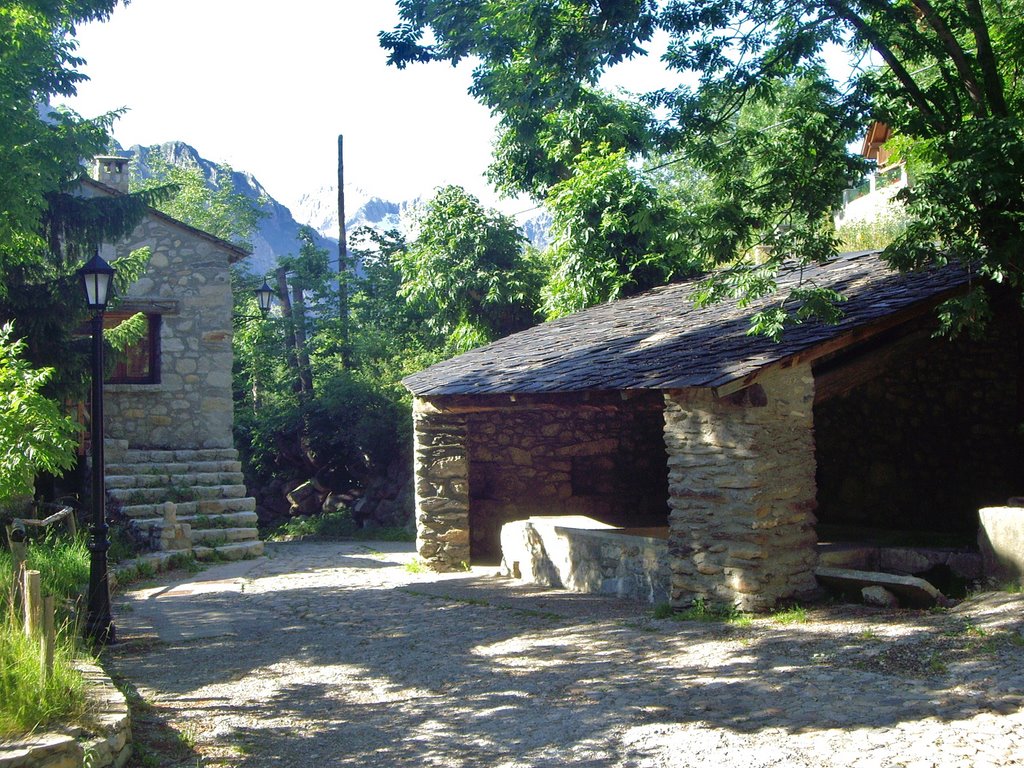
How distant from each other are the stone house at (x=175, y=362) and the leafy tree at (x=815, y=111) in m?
7.45

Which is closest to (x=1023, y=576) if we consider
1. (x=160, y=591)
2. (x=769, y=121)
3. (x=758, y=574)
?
(x=758, y=574)

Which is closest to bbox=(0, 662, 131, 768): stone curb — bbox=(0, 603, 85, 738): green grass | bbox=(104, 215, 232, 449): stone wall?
bbox=(0, 603, 85, 738): green grass

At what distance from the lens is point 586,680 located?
5.80 metres

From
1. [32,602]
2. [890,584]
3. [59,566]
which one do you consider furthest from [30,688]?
[890,584]

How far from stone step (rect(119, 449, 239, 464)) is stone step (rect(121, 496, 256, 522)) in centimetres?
93

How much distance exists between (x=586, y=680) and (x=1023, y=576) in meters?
3.20

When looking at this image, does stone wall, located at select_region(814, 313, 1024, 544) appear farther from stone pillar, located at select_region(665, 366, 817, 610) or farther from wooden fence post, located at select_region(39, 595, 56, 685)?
wooden fence post, located at select_region(39, 595, 56, 685)

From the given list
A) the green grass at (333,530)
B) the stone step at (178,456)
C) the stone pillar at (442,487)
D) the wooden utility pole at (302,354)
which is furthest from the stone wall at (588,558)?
the wooden utility pole at (302,354)

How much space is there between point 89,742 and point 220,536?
8425 millimetres

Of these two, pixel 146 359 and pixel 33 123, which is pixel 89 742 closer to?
pixel 33 123

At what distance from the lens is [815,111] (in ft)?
24.1

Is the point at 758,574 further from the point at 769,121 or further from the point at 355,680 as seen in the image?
Answer: the point at 769,121

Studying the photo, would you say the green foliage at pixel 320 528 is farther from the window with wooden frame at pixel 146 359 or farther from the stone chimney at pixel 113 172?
the stone chimney at pixel 113 172

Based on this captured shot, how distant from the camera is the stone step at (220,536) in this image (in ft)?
39.9
